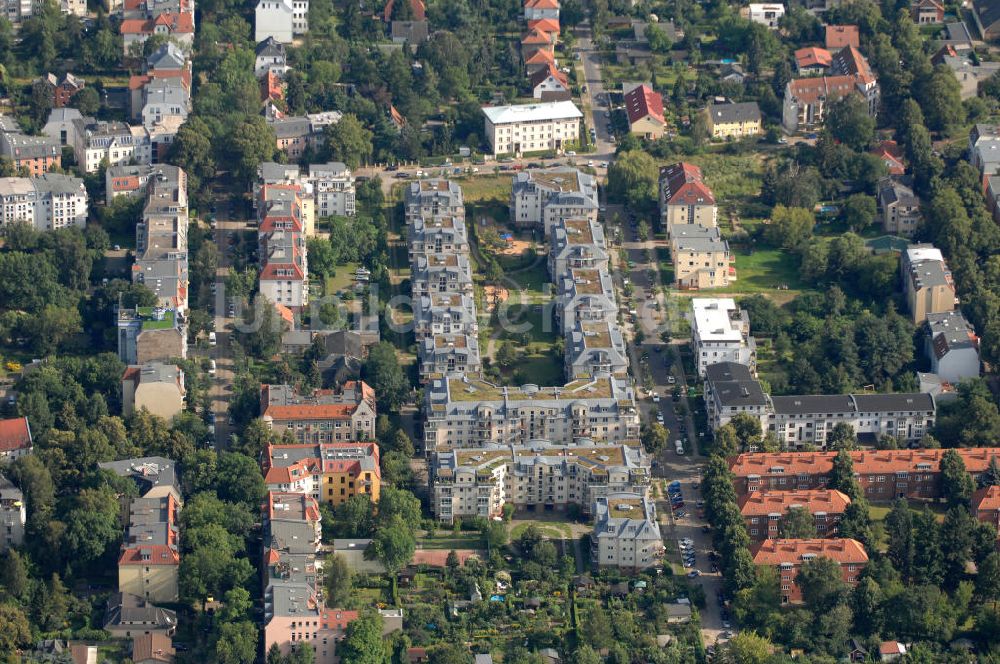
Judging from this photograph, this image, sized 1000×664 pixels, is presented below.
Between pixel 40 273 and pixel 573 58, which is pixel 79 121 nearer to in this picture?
pixel 40 273

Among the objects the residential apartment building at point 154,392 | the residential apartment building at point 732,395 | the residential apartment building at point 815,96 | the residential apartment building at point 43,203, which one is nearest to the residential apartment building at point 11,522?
the residential apartment building at point 154,392

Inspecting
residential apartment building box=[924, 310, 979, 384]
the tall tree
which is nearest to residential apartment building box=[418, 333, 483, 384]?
residential apartment building box=[924, 310, 979, 384]

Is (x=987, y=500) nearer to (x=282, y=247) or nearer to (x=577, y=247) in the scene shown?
(x=577, y=247)

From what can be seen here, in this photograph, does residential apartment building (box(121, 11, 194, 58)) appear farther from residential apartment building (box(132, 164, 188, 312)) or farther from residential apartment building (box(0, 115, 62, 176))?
residential apartment building (box(132, 164, 188, 312))

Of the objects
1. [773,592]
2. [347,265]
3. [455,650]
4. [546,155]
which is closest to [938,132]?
[546,155]

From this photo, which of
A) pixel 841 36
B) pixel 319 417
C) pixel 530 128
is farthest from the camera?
pixel 841 36

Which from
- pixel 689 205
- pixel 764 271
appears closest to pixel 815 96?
pixel 689 205
